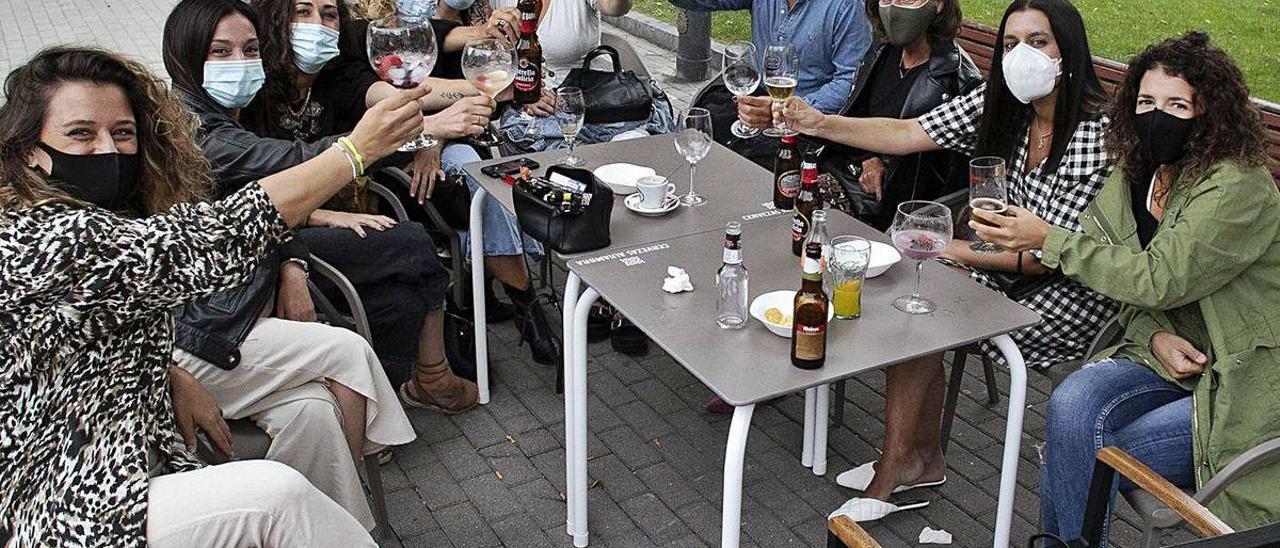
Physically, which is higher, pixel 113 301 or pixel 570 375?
pixel 113 301

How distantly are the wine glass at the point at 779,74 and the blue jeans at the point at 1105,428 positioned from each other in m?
1.47

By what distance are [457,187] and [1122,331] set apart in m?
2.44

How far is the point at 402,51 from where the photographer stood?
3832 millimetres

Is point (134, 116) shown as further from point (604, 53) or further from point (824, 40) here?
point (824, 40)

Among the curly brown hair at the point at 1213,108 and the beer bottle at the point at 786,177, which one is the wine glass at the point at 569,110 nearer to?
the beer bottle at the point at 786,177

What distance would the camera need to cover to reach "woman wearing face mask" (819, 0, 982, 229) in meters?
4.41

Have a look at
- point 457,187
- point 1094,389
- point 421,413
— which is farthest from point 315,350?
point 1094,389

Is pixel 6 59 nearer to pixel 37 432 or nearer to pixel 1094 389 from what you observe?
pixel 37 432

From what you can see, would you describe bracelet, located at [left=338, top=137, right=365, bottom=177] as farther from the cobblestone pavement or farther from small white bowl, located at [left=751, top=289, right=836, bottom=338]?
the cobblestone pavement

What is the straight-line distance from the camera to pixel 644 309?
3100mm

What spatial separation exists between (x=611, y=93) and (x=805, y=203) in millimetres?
1858

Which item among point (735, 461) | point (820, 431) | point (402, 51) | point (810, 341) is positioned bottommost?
point (820, 431)

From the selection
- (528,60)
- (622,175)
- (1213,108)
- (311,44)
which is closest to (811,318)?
(1213,108)

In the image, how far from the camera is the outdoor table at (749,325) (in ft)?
9.18
